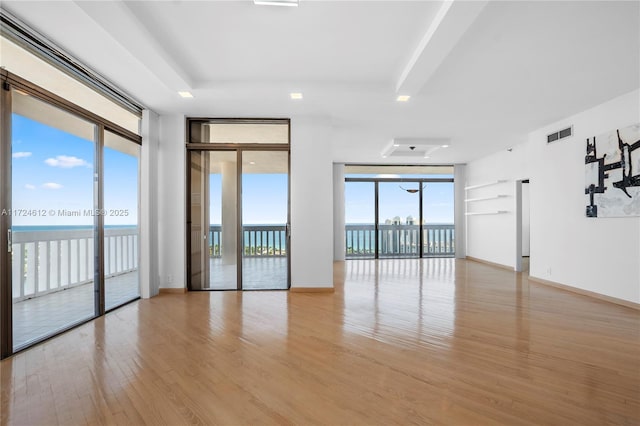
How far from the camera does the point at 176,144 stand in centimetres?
471

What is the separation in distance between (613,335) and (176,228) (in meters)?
5.27

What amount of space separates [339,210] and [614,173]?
17.8ft

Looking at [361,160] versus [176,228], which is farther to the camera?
[361,160]

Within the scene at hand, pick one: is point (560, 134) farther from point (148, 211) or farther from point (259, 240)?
point (148, 211)

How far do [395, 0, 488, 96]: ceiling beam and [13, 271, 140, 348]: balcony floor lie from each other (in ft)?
14.1

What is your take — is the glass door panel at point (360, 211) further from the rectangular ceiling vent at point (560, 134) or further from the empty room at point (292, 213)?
the rectangular ceiling vent at point (560, 134)

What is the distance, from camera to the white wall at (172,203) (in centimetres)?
465

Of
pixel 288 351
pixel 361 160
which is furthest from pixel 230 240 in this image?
pixel 361 160

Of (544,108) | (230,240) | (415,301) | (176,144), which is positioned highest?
(544,108)

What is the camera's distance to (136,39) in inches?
105

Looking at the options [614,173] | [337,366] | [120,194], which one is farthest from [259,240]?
[614,173]

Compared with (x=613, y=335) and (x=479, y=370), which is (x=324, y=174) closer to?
(x=479, y=370)

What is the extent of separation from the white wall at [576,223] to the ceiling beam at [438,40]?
9.01ft

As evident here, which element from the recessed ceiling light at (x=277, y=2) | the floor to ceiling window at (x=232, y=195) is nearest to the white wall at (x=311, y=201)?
the floor to ceiling window at (x=232, y=195)
